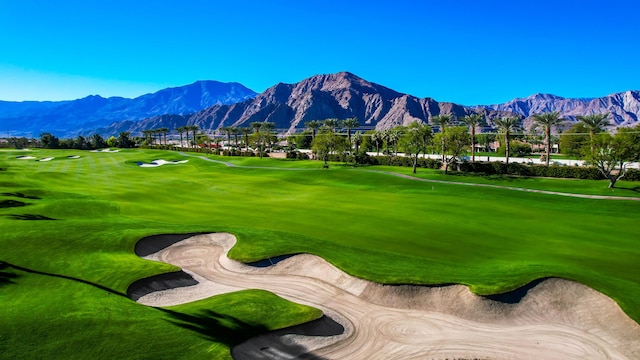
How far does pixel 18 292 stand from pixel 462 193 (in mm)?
49998

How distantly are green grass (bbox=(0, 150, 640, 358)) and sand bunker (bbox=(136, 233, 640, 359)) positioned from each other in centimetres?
68

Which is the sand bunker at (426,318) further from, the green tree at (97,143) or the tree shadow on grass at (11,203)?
the green tree at (97,143)

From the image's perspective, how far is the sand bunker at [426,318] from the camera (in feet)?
45.4

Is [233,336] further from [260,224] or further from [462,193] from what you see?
[462,193]

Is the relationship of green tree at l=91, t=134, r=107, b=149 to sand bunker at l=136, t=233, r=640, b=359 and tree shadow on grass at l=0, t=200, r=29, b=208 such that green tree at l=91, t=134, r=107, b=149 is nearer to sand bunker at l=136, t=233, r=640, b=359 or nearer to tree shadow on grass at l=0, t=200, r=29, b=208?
tree shadow on grass at l=0, t=200, r=29, b=208

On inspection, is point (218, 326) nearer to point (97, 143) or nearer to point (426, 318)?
point (426, 318)

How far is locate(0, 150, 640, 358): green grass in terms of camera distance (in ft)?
43.1

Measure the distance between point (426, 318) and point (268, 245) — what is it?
35.2 ft

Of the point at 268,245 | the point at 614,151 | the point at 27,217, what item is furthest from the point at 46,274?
the point at 614,151

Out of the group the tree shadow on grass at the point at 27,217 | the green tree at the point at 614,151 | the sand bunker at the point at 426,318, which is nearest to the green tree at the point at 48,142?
the tree shadow on grass at the point at 27,217

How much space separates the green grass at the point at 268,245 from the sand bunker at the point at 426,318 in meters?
0.68

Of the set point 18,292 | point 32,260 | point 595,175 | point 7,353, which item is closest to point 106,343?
point 7,353

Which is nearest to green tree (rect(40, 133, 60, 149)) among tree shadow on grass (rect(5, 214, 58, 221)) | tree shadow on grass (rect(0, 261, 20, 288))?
tree shadow on grass (rect(5, 214, 58, 221))

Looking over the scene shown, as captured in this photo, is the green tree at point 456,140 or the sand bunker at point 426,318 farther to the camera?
the green tree at point 456,140
